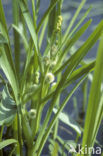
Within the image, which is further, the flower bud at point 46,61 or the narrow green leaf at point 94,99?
the flower bud at point 46,61

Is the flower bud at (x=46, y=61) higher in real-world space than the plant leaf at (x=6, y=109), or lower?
higher

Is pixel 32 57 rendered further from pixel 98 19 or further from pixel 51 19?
pixel 98 19

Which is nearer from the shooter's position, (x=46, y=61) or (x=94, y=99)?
(x=94, y=99)

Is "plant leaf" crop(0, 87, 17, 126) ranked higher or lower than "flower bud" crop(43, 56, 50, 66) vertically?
lower

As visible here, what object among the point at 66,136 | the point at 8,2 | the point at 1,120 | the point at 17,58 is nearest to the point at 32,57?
the point at 17,58

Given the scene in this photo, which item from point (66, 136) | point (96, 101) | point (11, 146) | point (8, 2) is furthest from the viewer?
point (8, 2)

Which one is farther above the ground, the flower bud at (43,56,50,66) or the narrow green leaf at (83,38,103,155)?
the flower bud at (43,56,50,66)

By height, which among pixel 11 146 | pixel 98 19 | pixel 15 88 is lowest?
pixel 11 146

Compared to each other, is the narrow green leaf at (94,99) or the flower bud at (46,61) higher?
the flower bud at (46,61)

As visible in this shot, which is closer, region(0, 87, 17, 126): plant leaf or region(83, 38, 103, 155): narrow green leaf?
region(83, 38, 103, 155): narrow green leaf

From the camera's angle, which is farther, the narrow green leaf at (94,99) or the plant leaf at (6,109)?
the plant leaf at (6,109)

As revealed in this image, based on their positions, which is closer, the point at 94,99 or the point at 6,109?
the point at 94,99
